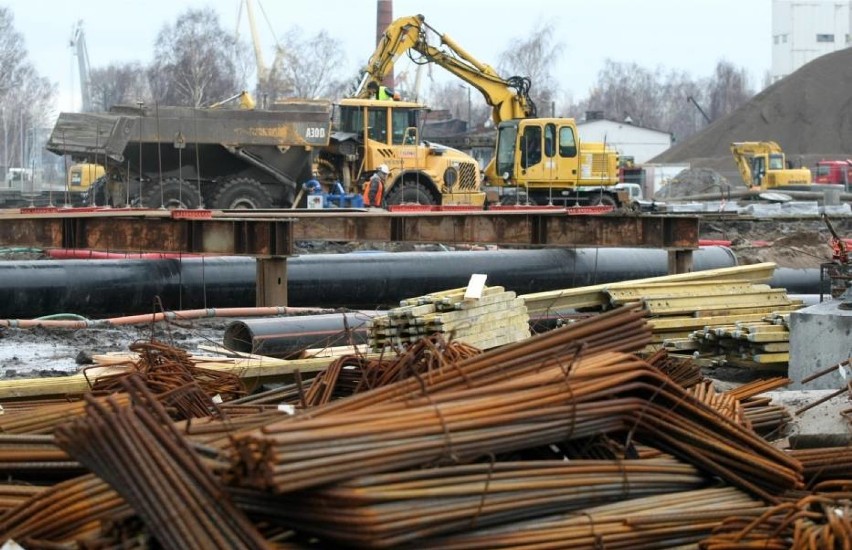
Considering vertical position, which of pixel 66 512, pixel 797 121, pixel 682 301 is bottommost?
pixel 66 512

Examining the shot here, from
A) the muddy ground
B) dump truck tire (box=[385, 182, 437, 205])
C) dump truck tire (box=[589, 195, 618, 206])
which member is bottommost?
the muddy ground

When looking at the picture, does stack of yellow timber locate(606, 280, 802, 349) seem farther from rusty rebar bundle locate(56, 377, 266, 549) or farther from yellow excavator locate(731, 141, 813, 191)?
yellow excavator locate(731, 141, 813, 191)

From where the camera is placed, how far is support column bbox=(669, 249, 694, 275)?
15.4 metres

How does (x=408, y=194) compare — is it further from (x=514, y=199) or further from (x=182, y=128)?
(x=182, y=128)

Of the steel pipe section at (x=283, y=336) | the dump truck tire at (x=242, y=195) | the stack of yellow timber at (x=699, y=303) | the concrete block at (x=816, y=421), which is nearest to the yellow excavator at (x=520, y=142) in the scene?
the dump truck tire at (x=242, y=195)

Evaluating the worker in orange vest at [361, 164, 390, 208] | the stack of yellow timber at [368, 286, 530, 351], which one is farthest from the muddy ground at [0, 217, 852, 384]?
the worker in orange vest at [361, 164, 390, 208]

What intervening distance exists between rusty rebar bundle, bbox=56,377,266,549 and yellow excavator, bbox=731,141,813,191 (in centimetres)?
4104

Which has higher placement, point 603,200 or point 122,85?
point 122,85

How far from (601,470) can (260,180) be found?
2174 centimetres

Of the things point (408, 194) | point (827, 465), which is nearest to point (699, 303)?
point (827, 465)

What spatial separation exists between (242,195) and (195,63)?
181 feet

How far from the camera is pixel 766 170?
45.8 metres

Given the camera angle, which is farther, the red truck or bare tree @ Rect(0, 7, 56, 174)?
bare tree @ Rect(0, 7, 56, 174)

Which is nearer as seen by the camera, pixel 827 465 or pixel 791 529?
pixel 791 529
